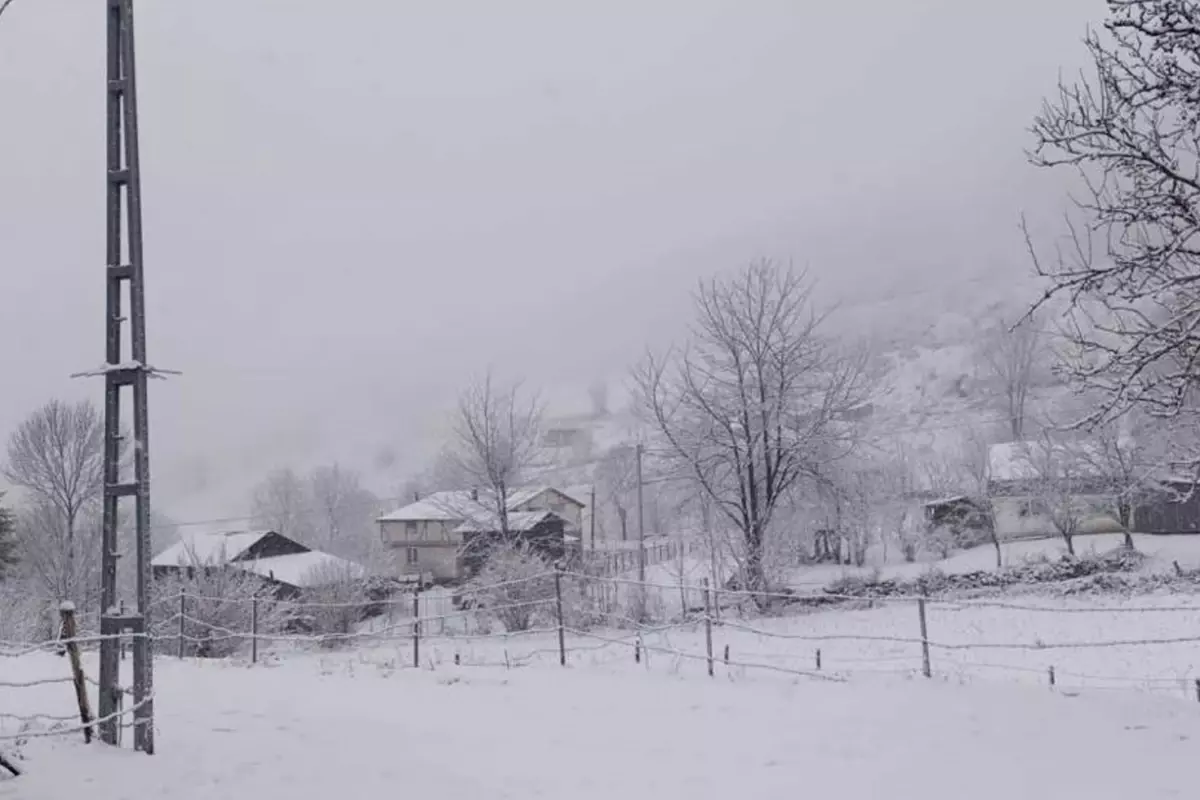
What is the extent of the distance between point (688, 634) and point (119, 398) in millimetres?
16849

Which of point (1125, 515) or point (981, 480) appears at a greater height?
point (981, 480)

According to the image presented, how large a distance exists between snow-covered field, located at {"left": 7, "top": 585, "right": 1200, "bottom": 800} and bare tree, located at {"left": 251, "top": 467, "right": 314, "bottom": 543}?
56605 mm

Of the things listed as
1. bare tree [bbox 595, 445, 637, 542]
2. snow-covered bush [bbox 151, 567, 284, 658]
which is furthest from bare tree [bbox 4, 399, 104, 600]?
bare tree [bbox 595, 445, 637, 542]

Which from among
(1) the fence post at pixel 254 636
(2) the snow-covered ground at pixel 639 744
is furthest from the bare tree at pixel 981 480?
(2) the snow-covered ground at pixel 639 744

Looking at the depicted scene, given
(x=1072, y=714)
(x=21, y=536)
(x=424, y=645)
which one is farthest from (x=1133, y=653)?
(x=21, y=536)

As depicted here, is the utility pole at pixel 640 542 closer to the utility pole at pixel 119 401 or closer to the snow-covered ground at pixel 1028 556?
the snow-covered ground at pixel 1028 556

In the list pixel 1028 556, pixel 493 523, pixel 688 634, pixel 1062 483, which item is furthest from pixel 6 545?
pixel 1062 483

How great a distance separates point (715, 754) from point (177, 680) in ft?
21.4

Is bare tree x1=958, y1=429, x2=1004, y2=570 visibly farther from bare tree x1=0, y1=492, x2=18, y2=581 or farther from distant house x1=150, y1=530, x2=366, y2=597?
bare tree x1=0, y1=492, x2=18, y2=581

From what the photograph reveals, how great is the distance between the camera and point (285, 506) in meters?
68.1

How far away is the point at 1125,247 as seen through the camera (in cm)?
651

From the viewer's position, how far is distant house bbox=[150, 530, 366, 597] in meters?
28.5

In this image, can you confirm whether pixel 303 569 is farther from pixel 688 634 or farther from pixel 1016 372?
pixel 1016 372

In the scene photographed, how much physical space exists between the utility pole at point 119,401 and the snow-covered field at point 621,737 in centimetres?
48
